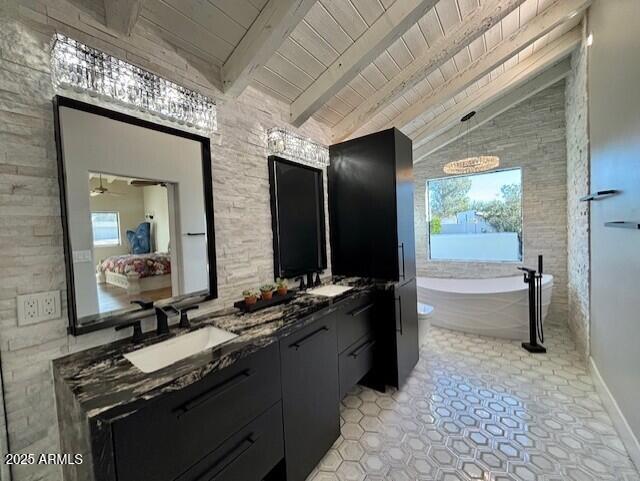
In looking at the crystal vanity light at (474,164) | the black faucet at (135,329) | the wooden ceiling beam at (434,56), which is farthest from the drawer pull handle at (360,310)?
the crystal vanity light at (474,164)

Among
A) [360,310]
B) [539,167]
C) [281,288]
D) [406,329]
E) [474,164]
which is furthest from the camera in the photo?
[539,167]

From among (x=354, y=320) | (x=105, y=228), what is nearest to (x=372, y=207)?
(x=354, y=320)

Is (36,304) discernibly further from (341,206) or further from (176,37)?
(341,206)

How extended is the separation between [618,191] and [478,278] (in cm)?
294

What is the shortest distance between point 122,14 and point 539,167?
4.95m

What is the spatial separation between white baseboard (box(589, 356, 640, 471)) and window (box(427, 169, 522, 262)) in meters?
2.31

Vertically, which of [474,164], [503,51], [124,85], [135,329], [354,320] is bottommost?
[354,320]

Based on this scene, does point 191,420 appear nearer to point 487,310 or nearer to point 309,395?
point 309,395

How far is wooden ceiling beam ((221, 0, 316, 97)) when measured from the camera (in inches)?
53.7

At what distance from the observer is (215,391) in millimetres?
1039

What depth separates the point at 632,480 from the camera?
1.46 metres

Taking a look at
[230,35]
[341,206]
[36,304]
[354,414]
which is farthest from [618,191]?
[36,304]

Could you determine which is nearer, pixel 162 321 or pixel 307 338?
pixel 162 321

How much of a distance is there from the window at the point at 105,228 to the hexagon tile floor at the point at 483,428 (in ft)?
5.56
